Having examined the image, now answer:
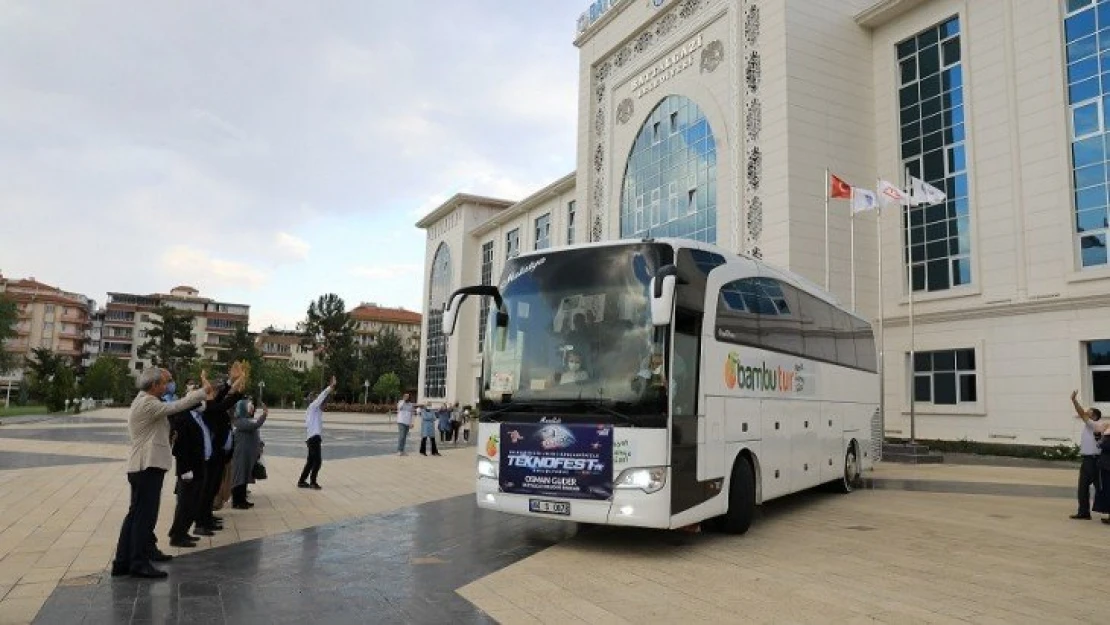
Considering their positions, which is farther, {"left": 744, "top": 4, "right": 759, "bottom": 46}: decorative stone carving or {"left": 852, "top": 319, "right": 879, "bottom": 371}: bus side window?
{"left": 744, "top": 4, "right": 759, "bottom": 46}: decorative stone carving

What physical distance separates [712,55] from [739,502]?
26308mm

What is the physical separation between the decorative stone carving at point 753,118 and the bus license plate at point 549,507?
77.9 feet

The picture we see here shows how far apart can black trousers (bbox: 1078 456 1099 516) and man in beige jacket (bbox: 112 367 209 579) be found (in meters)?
12.0

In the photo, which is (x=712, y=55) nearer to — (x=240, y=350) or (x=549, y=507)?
(x=549, y=507)

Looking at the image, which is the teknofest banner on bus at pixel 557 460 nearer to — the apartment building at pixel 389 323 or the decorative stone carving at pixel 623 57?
the decorative stone carving at pixel 623 57

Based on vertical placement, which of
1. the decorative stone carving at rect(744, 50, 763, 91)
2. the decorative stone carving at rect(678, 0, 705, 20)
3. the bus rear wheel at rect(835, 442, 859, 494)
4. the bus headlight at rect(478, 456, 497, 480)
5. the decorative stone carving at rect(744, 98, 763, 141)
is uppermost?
the decorative stone carving at rect(678, 0, 705, 20)

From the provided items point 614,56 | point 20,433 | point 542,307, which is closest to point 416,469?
point 542,307

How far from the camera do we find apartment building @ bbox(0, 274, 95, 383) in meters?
101

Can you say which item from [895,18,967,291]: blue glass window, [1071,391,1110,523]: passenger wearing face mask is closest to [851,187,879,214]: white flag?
[895,18,967,291]: blue glass window

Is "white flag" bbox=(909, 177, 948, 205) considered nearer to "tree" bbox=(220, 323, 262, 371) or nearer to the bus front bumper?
the bus front bumper

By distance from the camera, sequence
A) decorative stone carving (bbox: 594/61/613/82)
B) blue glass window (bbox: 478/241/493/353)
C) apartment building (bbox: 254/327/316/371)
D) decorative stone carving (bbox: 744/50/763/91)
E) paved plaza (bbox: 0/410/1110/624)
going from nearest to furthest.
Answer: paved plaza (bbox: 0/410/1110/624) → decorative stone carving (bbox: 744/50/763/91) → decorative stone carving (bbox: 594/61/613/82) → blue glass window (bbox: 478/241/493/353) → apartment building (bbox: 254/327/316/371)

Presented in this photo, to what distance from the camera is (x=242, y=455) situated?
420 inches

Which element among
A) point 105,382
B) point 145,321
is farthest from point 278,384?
point 145,321

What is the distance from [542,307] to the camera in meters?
8.21
